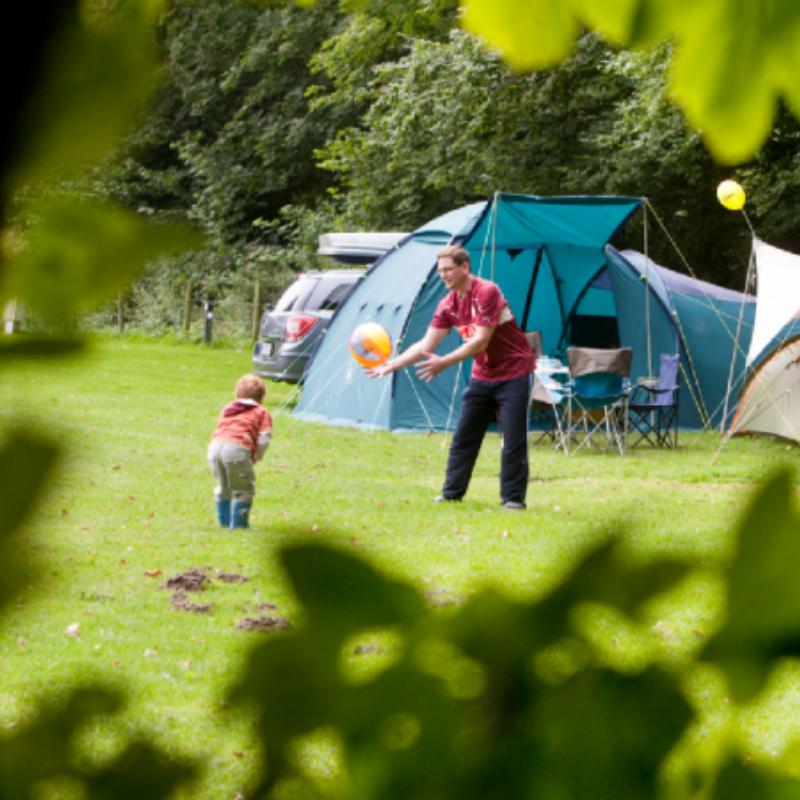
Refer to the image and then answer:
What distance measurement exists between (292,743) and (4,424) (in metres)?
0.11

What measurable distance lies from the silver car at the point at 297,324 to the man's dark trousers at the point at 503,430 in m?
5.26

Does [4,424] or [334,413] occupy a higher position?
[4,424]

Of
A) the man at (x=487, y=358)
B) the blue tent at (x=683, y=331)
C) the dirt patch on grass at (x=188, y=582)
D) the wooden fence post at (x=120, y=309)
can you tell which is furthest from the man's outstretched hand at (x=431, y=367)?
the blue tent at (x=683, y=331)

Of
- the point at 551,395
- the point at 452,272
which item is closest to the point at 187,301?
the point at 452,272

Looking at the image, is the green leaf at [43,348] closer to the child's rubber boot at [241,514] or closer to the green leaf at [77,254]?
the green leaf at [77,254]

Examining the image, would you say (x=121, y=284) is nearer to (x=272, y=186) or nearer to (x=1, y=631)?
(x=1, y=631)

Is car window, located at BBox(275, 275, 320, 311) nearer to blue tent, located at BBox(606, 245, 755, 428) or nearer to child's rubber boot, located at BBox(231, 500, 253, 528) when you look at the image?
blue tent, located at BBox(606, 245, 755, 428)

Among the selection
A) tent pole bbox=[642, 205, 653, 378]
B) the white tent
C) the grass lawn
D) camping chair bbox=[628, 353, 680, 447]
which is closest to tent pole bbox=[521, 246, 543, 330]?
tent pole bbox=[642, 205, 653, 378]

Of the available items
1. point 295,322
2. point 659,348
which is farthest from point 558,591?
point 295,322

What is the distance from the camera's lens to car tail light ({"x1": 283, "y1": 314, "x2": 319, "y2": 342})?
486 inches

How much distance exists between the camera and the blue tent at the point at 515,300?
10.1 metres

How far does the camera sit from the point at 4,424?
0.98ft

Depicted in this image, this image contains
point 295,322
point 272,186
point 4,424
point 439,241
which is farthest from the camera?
point 295,322

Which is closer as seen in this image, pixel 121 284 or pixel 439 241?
pixel 121 284
